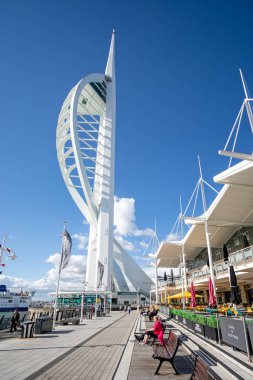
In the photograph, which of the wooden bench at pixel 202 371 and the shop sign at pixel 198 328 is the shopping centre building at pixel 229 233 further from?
the wooden bench at pixel 202 371

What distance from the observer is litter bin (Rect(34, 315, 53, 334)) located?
14338 mm

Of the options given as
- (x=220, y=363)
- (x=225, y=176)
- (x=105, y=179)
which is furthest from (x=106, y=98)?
(x=220, y=363)

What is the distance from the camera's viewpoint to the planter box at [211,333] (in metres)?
9.97

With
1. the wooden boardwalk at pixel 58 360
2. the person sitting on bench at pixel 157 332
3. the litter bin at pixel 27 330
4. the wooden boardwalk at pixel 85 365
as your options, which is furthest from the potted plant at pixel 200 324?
the litter bin at pixel 27 330

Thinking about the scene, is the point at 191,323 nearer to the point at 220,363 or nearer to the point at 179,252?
the point at 220,363

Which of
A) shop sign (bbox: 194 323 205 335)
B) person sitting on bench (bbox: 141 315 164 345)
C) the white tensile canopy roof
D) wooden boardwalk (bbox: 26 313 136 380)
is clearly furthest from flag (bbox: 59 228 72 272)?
the white tensile canopy roof

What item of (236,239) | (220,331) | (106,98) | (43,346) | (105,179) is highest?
(106,98)

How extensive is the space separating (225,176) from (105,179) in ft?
162

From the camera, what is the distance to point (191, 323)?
1429 cm

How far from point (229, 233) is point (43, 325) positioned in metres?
32.3

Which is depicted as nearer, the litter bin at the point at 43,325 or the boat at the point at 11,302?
the litter bin at the point at 43,325

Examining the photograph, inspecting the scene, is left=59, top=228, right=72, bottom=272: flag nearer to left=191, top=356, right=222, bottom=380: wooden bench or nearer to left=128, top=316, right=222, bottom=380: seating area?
left=128, top=316, right=222, bottom=380: seating area

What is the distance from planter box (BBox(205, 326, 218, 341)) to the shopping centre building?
37.1ft

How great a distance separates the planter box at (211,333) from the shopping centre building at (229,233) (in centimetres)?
1131
